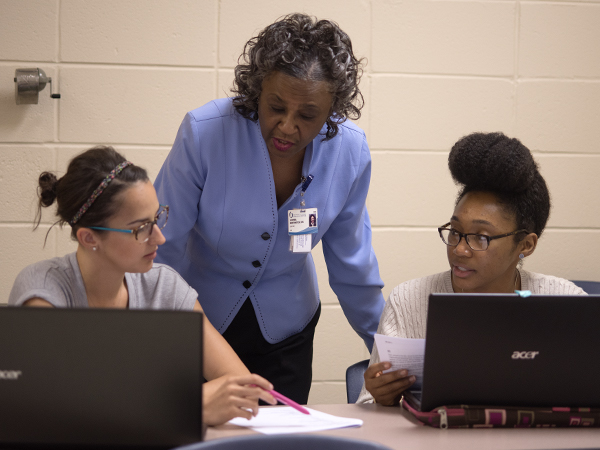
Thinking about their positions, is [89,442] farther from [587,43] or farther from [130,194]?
[587,43]

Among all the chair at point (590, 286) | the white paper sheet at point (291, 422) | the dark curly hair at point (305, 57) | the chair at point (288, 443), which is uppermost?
the dark curly hair at point (305, 57)

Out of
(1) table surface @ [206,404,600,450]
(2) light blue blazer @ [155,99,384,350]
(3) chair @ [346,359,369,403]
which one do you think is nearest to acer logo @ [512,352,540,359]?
(1) table surface @ [206,404,600,450]

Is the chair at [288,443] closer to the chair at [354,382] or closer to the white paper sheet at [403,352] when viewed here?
the white paper sheet at [403,352]

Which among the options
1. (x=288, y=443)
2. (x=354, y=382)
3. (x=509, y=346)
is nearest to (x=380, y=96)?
(x=354, y=382)

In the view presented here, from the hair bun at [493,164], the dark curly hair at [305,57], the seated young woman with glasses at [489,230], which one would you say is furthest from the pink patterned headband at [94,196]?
the hair bun at [493,164]

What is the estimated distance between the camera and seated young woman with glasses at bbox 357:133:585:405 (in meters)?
1.57

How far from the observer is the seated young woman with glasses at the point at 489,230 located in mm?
1573

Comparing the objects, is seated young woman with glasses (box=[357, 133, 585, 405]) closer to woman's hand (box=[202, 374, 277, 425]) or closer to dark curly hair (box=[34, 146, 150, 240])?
woman's hand (box=[202, 374, 277, 425])

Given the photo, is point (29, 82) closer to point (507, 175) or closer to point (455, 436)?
point (507, 175)

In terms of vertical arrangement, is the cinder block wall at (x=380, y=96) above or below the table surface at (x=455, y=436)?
above

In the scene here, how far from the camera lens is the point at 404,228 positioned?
8.93 ft

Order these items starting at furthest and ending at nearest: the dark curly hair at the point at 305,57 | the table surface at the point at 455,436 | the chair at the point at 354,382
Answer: the chair at the point at 354,382
the dark curly hair at the point at 305,57
the table surface at the point at 455,436

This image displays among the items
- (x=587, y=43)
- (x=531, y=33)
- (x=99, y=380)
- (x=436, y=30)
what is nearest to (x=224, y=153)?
(x=99, y=380)

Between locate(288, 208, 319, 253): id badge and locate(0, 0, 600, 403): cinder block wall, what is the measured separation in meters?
0.97
